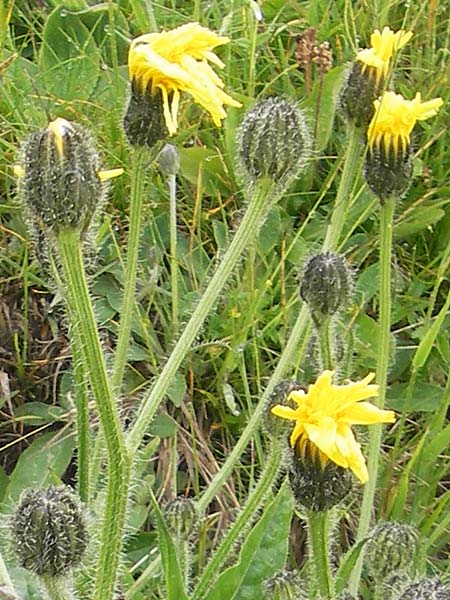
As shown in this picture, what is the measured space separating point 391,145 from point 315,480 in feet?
2.22

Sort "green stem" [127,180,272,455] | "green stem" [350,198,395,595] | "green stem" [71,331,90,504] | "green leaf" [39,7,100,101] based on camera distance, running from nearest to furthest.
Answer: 1. "green stem" [127,180,272,455]
2. "green stem" [71,331,90,504]
3. "green stem" [350,198,395,595]
4. "green leaf" [39,7,100,101]

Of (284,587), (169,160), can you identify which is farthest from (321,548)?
(169,160)

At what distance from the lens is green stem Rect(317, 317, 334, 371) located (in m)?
1.83

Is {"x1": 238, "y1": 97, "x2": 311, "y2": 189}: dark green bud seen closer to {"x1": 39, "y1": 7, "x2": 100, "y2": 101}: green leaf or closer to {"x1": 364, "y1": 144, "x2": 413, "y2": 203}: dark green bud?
{"x1": 364, "y1": 144, "x2": 413, "y2": 203}: dark green bud

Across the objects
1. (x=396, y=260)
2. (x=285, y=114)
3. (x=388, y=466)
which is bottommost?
(x=388, y=466)

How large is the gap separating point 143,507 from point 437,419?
1.93 feet

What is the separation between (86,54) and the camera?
109 inches

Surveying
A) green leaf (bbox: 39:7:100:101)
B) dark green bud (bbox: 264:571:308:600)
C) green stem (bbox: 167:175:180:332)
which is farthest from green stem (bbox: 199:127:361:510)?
green leaf (bbox: 39:7:100:101)

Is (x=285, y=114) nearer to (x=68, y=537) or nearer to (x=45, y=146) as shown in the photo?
(x=45, y=146)

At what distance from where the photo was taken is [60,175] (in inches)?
56.4

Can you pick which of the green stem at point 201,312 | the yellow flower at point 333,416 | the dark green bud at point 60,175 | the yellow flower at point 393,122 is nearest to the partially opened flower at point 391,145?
the yellow flower at point 393,122

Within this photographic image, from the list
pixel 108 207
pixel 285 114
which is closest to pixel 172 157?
pixel 108 207

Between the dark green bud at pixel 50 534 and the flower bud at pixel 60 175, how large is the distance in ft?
1.20

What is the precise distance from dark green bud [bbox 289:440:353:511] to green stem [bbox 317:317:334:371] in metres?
0.32
